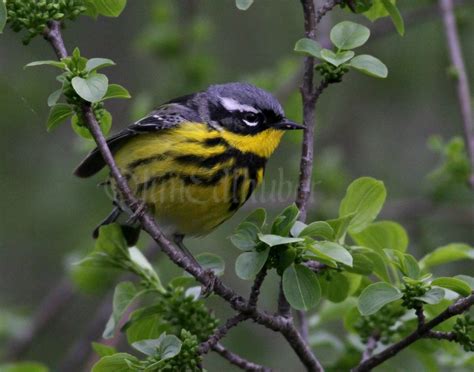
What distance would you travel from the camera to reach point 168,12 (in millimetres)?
7387

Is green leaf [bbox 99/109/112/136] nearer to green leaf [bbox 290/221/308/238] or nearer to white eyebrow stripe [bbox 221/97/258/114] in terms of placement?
green leaf [bbox 290/221/308/238]

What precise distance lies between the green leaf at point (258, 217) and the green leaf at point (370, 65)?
67 cm

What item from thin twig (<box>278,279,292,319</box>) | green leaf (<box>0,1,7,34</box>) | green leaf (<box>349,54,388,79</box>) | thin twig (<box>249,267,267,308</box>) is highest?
green leaf (<box>0,1,7,34</box>)

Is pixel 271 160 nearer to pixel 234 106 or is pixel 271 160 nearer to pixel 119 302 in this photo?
pixel 234 106

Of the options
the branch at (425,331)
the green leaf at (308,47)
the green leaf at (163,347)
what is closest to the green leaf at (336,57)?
the green leaf at (308,47)

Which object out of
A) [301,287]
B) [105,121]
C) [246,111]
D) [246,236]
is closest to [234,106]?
[246,111]

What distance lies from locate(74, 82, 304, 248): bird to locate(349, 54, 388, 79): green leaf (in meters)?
1.26

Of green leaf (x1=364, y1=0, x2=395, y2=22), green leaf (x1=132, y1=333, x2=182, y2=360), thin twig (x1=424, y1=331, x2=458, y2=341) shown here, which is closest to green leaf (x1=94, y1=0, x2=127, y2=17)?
green leaf (x1=364, y1=0, x2=395, y2=22)

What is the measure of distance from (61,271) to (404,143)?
12.0 ft

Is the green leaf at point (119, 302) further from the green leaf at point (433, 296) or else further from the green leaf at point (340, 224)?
the green leaf at point (433, 296)

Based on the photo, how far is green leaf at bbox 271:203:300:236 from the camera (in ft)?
9.70

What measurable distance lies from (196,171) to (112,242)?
2.90 feet

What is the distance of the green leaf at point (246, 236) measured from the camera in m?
2.98

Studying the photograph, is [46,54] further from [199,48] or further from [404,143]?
[404,143]
